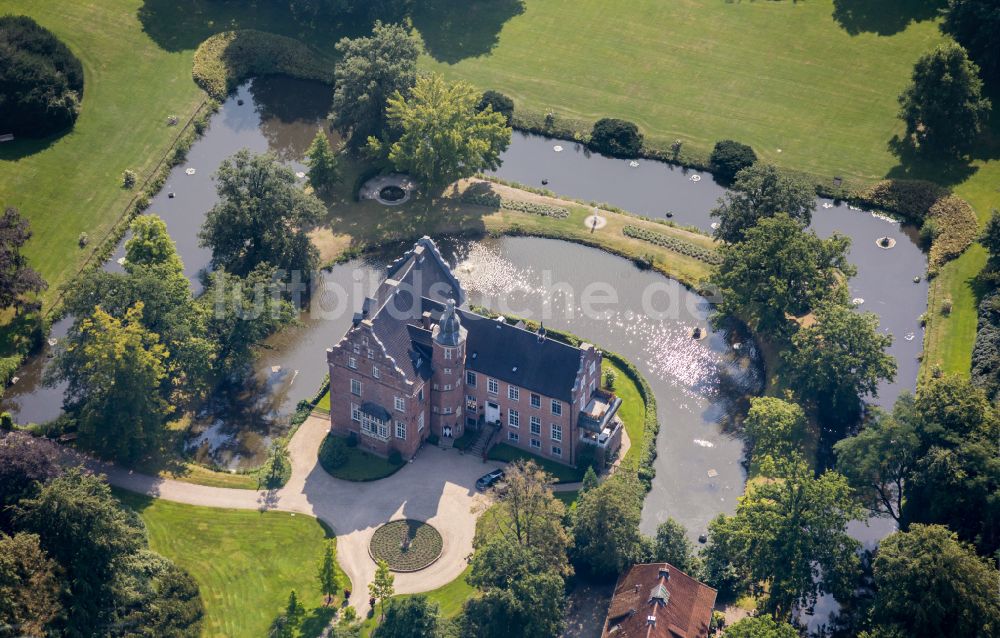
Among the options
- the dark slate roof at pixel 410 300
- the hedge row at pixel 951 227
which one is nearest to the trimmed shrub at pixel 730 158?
the hedge row at pixel 951 227

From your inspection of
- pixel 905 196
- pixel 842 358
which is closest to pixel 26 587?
pixel 842 358

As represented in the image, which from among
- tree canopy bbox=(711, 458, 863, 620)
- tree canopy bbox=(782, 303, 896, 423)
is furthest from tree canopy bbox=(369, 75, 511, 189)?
tree canopy bbox=(711, 458, 863, 620)

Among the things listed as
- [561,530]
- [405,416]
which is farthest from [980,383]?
[405,416]

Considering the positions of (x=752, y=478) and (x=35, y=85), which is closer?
(x=752, y=478)

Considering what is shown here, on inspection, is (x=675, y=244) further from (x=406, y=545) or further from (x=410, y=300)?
(x=406, y=545)

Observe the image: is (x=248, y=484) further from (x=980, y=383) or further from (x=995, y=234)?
(x=995, y=234)

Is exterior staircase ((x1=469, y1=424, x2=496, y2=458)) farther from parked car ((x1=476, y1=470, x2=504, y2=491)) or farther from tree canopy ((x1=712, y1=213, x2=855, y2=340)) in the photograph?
tree canopy ((x1=712, y1=213, x2=855, y2=340))

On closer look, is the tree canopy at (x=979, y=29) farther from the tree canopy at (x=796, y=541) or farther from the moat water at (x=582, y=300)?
the tree canopy at (x=796, y=541)
